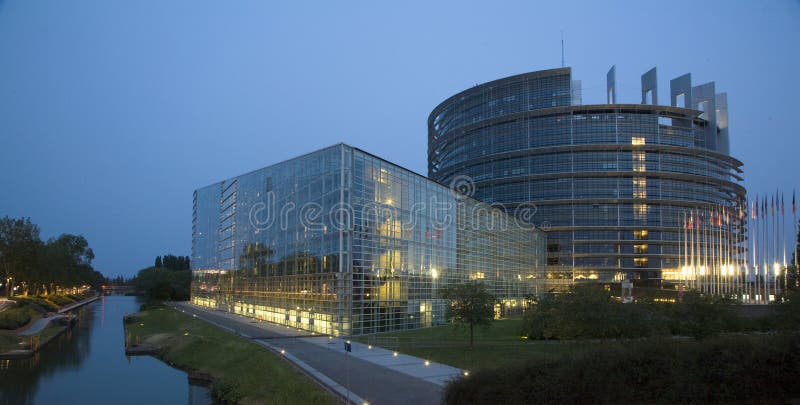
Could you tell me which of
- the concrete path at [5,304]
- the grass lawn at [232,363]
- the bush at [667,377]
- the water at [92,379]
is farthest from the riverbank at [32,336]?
the bush at [667,377]

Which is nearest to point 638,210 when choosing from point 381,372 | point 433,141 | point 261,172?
point 433,141

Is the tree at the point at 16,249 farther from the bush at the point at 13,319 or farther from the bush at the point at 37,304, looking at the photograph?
the bush at the point at 13,319

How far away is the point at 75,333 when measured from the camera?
66.1m

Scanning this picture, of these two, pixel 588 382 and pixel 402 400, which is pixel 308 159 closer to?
pixel 402 400

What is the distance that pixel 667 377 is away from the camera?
54.3ft

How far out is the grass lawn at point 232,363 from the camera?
24.5m

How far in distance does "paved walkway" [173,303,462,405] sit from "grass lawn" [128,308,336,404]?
1.17m

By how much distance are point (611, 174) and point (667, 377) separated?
10572 centimetres

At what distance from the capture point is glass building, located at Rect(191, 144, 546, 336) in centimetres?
4728

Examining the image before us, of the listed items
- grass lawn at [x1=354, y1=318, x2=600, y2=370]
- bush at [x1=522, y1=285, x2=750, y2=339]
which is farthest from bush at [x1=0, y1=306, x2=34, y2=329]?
bush at [x1=522, y1=285, x2=750, y2=339]

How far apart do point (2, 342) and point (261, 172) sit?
3136 cm

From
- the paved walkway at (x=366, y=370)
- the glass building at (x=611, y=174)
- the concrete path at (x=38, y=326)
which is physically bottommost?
the concrete path at (x=38, y=326)

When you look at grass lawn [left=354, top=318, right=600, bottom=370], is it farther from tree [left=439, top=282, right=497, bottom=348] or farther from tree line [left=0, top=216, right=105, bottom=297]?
tree line [left=0, top=216, right=105, bottom=297]

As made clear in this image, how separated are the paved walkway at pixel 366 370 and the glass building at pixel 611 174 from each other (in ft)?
264
